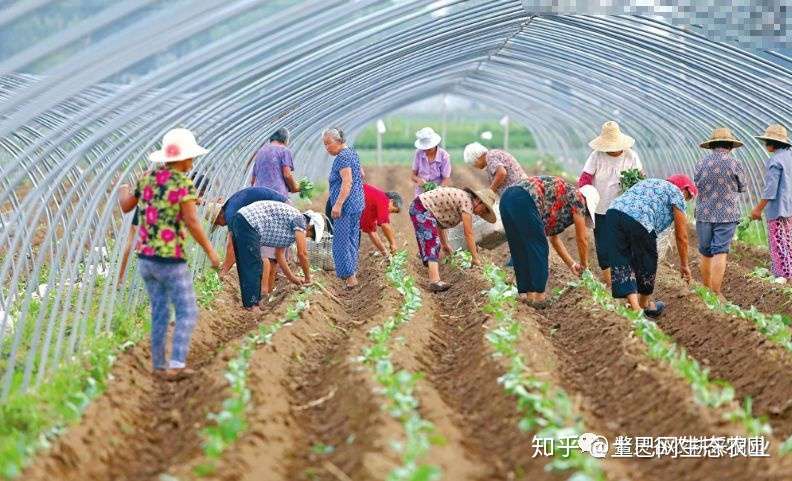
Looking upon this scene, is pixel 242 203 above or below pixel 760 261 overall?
above

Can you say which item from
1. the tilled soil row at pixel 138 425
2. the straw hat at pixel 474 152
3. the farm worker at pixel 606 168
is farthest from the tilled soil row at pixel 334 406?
the straw hat at pixel 474 152

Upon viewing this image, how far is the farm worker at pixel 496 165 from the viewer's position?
45.1 feet

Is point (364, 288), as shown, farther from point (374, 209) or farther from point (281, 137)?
point (281, 137)

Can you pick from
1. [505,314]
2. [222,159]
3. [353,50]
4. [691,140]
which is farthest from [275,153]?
[691,140]

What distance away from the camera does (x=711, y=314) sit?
35.5ft

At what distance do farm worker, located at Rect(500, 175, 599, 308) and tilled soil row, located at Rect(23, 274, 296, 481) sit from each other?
2829mm

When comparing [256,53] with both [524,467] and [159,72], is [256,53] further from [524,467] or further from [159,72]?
[524,467]

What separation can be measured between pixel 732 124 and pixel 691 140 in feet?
5.77

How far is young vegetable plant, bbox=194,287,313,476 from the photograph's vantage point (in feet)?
20.5

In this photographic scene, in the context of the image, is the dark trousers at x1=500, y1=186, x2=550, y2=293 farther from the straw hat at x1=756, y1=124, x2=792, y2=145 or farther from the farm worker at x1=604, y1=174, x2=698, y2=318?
the straw hat at x1=756, y1=124, x2=792, y2=145

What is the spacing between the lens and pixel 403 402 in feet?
22.8

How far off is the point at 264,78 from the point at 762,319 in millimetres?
4877

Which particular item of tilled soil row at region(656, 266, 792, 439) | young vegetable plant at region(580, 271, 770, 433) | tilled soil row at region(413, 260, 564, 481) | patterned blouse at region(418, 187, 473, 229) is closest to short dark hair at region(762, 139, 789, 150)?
tilled soil row at region(656, 266, 792, 439)

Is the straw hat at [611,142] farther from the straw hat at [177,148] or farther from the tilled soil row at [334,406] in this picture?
the straw hat at [177,148]
